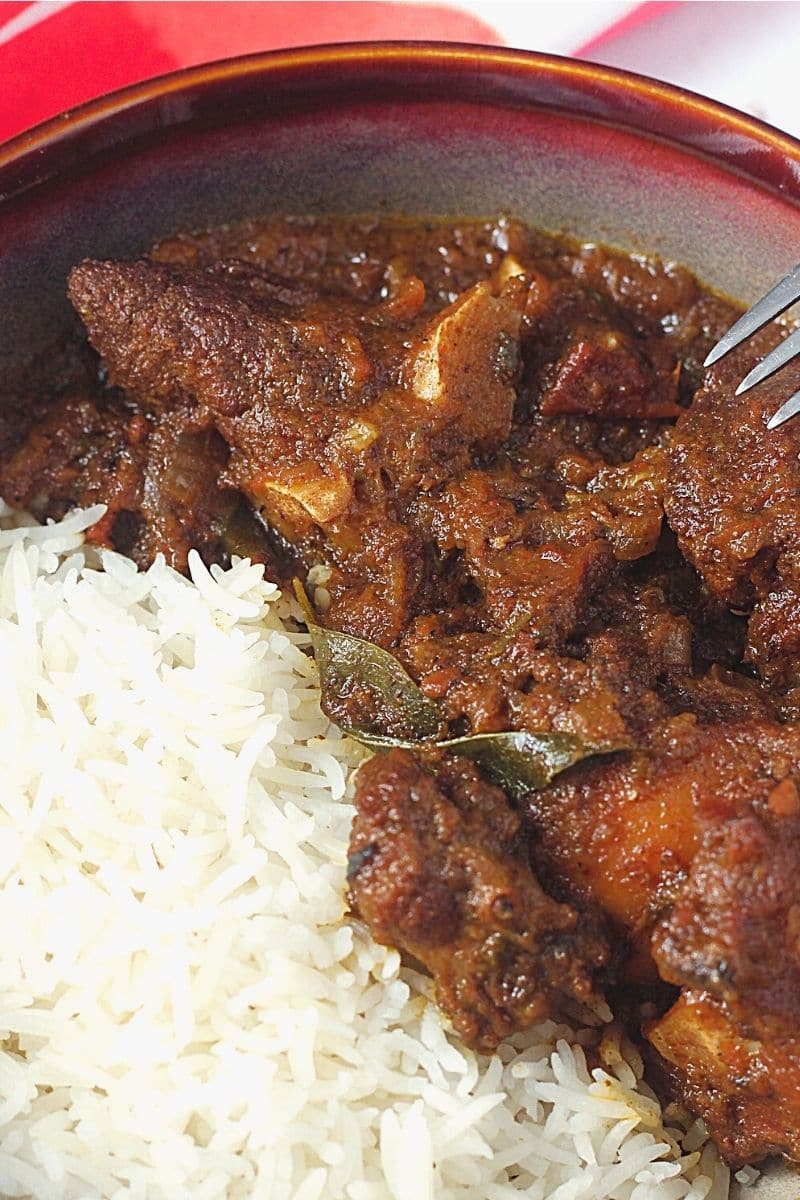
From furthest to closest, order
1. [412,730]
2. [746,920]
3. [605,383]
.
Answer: [605,383] < [412,730] < [746,920]

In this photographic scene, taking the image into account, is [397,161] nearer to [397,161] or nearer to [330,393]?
[397,161]

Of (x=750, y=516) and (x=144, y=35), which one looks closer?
(x=750, y=516)

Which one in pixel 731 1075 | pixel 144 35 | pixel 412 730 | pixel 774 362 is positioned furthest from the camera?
pixel 144 35

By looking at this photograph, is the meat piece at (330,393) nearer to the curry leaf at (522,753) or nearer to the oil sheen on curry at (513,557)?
the oil sheen on curry at (513,557)

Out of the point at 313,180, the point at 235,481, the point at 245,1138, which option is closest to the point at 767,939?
the point at 245,1138

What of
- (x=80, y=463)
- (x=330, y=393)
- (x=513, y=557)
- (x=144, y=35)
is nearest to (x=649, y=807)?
(x=513, y=557)

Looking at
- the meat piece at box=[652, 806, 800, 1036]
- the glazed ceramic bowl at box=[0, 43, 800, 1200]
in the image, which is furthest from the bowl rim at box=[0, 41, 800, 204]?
the meat piece at box=[652, 806, 800, 1036]

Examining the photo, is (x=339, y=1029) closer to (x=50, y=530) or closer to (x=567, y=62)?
(x=50, y=530)
